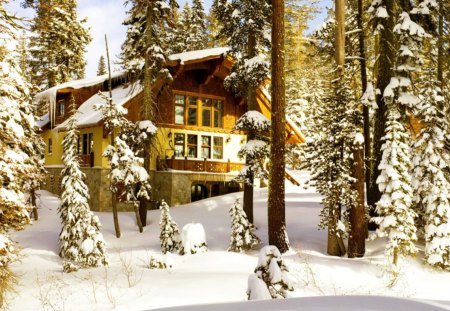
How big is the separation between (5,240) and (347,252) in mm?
11536

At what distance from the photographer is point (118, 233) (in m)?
21.0

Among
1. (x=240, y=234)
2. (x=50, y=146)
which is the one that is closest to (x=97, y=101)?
(x=50, y=146)

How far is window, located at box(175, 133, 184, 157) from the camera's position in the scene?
1111 inches

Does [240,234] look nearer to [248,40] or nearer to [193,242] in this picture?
[193,242]

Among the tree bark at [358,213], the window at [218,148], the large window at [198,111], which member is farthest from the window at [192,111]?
the tree bark at [358,213]

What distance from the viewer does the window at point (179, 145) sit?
28219mm

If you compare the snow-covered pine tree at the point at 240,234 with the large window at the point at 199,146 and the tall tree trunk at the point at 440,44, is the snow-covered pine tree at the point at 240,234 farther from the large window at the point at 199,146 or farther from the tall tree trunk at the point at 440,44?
the large window at the point at 199,146

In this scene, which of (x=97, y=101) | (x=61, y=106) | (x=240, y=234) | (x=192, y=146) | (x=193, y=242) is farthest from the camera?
(x=61, y=106)

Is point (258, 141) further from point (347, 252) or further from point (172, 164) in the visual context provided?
point (172, 164)

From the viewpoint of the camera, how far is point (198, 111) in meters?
29.1

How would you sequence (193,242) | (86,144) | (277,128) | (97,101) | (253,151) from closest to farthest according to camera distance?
(277,128)
(193,242)
(253,151)
(86,144)
(97,101)

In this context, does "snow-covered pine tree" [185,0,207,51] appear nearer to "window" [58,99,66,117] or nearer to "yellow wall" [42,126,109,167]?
"window" [58,99,66,117]

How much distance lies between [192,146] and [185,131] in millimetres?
1161

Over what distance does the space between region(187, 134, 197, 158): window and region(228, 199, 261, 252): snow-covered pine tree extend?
12409mm
